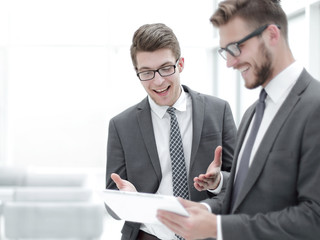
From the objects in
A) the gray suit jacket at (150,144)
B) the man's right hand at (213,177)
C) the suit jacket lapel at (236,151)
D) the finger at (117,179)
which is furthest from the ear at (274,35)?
the finger at (117,179)

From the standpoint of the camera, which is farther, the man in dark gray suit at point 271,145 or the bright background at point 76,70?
the bright background at point 76,70

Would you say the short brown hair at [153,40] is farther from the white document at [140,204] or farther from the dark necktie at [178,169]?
the white document at [140,204]

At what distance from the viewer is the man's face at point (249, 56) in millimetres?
1235

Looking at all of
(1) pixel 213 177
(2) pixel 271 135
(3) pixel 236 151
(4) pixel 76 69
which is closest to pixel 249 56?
(2) pixel 271 135

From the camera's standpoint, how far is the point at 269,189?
1.19 meters

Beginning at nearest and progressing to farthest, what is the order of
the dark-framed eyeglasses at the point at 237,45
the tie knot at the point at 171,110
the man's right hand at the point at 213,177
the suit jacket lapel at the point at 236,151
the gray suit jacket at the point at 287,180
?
1. the gray suit jacket at the point at 287,180
2. the dark-framed eyeglasses at the point at 237,45
3. the suit jacket lapel at the point at 236,151
4. the man's right hand at the point at 213,177
5. the tie knot at the point at 171,110

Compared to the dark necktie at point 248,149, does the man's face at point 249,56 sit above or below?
above

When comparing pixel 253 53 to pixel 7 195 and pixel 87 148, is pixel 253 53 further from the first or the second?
pixel 87 148

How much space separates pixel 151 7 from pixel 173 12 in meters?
0.32

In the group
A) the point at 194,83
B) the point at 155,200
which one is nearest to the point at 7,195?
the point at 194,83

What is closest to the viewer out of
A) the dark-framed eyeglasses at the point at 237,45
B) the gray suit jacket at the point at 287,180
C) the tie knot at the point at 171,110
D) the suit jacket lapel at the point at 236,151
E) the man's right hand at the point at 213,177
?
the gray suit jacket at the point at 287,180

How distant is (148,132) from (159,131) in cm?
7

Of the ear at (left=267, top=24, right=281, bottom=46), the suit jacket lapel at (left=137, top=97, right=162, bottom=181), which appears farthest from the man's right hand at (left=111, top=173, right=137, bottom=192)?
the ear at (left=267, top=24, right=281, bottom=46)

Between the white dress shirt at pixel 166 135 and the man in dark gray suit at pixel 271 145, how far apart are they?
1.59 feet
